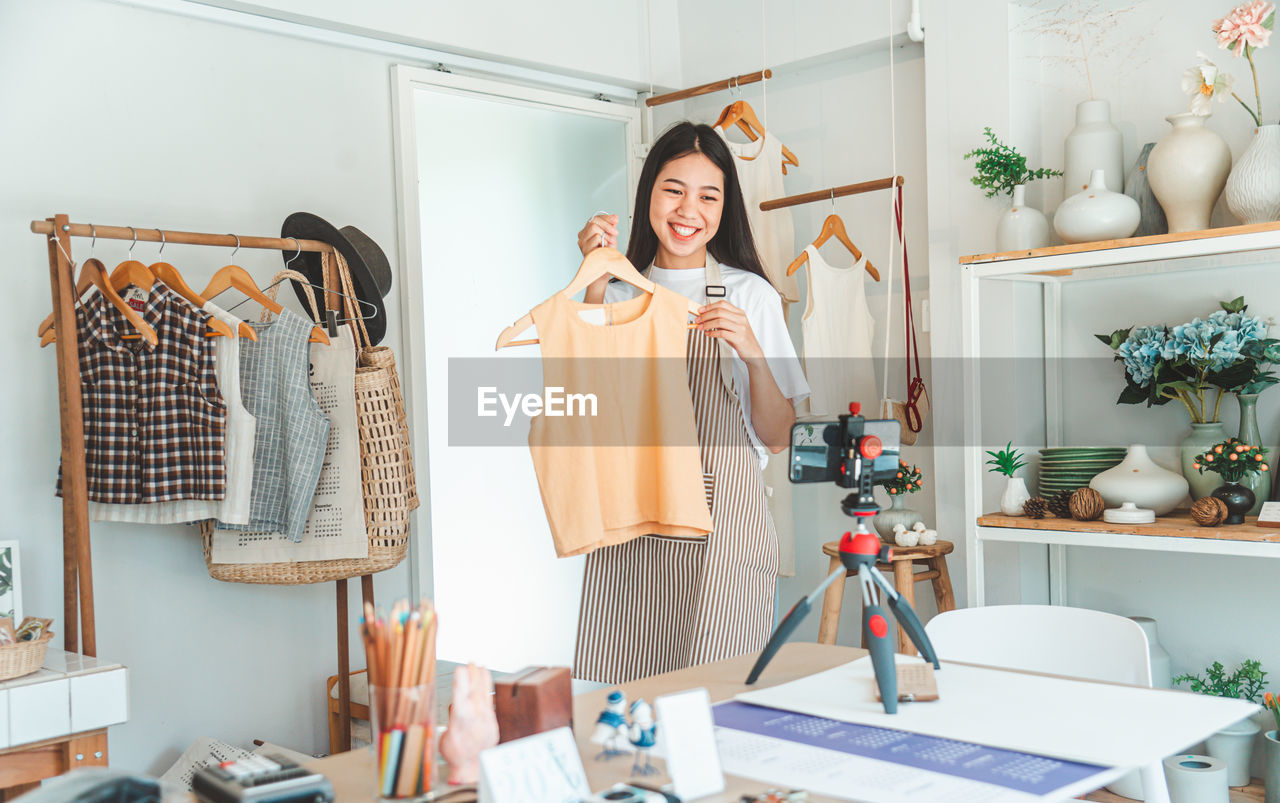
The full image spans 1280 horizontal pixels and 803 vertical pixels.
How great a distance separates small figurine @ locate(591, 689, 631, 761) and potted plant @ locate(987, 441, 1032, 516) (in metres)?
1.89

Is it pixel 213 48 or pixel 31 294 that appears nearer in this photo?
pixel 31 294

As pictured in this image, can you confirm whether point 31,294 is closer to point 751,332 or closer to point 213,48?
point 213,48

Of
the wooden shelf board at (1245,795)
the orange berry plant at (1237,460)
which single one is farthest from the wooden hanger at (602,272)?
the wooden shelf board at (1245,795)

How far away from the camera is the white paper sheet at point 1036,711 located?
1.20 meters

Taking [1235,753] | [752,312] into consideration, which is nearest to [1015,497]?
[1235,753]

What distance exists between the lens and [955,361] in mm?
3307

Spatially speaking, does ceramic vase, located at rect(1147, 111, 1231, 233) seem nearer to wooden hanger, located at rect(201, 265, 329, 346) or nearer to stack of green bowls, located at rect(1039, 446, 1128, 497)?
stack of green bowls, located at rect(1039, 446, 1128, 497)

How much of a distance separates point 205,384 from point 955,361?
2169 millimetres

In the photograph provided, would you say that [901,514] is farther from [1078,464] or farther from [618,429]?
[618,429]

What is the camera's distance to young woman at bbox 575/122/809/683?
2.16 meters

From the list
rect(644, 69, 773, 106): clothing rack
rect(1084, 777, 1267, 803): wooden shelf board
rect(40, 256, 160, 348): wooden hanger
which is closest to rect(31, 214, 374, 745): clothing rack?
rect(40, 256, 160, 348): wooden hanger

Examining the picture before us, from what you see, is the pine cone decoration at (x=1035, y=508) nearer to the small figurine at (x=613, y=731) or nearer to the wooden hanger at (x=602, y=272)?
the wooden hanger at (x=602, y=272)

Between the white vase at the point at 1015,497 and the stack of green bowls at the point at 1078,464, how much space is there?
8cm

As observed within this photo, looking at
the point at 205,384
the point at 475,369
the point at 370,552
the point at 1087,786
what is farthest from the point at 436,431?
the point at 1087,786
